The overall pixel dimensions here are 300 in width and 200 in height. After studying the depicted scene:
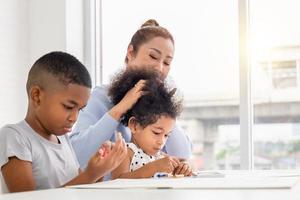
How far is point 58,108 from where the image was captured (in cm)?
112

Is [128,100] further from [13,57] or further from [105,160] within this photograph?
[13,57]

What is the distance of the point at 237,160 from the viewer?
2.08m

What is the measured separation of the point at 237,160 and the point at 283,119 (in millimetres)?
253

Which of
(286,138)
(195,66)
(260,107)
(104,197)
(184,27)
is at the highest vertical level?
(184,27)

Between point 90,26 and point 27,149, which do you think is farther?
point 90,26

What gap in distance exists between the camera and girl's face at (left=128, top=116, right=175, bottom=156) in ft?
4.90

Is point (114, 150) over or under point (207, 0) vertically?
under

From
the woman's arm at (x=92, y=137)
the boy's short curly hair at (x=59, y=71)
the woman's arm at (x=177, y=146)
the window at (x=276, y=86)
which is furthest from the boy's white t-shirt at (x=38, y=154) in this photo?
the window at (x=276, y=86)

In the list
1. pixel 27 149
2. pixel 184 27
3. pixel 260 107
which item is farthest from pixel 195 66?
pixel 27 149

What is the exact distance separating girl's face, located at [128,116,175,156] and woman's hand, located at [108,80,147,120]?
0.06m

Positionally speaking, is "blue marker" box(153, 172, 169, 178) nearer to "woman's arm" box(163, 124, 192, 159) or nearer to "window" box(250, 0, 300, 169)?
"woman's arm" box(163, 124, 192, 159)

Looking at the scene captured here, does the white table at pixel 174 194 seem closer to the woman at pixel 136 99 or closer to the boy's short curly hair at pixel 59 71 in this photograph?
the boy's short curly hair at pixel 59 71

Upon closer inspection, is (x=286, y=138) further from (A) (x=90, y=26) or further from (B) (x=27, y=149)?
(B) (x=27, y=149)

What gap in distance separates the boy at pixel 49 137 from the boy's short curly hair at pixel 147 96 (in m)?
0.33
